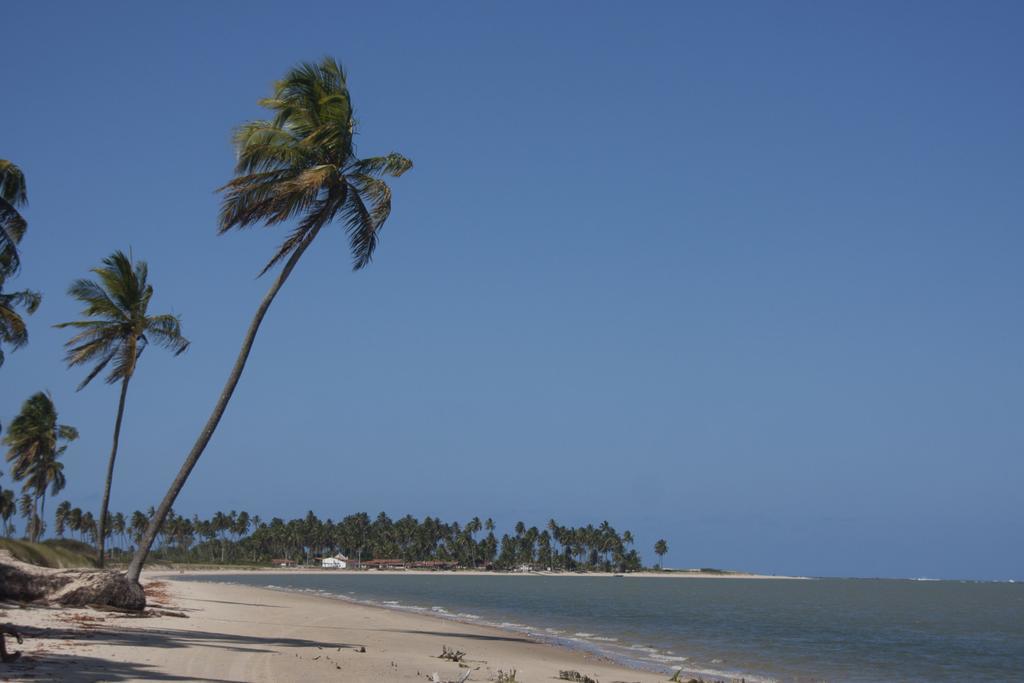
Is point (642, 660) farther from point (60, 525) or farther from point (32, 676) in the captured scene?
point (60, 525)

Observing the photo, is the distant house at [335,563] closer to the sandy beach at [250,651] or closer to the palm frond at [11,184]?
the sandy beach at [250,651]

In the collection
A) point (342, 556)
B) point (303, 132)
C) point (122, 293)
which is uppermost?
point (303, 132)

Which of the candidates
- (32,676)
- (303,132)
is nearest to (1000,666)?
(303,132)

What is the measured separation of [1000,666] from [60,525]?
143583mm

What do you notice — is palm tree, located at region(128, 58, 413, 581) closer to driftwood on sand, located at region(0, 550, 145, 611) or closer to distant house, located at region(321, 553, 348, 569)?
driftwood on sand, located at region(0, 550, 145, 611)

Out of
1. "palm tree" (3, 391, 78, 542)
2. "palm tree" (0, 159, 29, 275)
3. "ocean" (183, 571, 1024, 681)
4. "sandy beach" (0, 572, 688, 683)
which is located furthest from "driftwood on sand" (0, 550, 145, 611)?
"palm tree" (3, 391, 78, 542)

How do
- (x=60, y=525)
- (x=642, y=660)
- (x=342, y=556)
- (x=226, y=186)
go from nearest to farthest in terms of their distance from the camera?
(x=226, y=186) < (x=642, y=660) < (x=60, y=525) < (x=342, y=556)

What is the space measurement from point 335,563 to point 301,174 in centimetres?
17871

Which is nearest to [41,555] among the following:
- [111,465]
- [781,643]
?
[111,465]

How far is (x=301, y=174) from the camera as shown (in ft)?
73.0

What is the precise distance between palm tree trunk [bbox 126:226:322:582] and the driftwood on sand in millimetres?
752

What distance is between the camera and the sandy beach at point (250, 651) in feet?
41.2

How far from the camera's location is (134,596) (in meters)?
22.1

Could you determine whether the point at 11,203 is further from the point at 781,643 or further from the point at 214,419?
the point at 781,643
